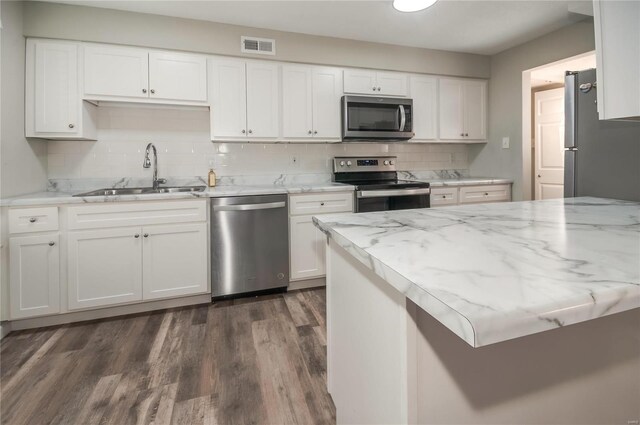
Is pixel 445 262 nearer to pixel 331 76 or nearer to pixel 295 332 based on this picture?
pixel 295 332

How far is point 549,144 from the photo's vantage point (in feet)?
14.3

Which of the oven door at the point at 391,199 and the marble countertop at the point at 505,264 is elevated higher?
→ the oven door at the point at 391,199

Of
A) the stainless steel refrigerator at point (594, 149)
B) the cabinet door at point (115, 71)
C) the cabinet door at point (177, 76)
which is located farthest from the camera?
the cabinet door at point (177, 76)

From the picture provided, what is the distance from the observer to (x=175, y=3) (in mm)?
2578

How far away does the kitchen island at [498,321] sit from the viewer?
495 mm

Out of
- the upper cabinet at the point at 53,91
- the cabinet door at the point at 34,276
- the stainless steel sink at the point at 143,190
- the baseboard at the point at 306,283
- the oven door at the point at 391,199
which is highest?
the upper cabinet at the point at 53,91

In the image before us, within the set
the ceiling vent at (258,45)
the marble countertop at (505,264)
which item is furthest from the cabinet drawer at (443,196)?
the marble countertop at (505,264)

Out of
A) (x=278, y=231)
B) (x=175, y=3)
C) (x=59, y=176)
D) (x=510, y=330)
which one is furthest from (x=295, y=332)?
(x=175, y=3)

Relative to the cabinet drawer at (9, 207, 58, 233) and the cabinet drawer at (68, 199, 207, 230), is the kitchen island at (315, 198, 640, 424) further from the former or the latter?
the cabinet drawer at (9, 207, 58, 233)

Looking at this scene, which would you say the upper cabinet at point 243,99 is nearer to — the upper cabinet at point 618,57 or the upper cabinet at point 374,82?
the upper cabinet at point 374,82

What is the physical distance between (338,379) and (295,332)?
948 millimetres

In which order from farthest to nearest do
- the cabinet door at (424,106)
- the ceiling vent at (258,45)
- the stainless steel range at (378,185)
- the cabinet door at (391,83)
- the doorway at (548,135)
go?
1. the doorway at (548,135)
2. the cabinet door at (424,106)
3. the cabinet door at (391,83)
4. the stainless steel range at (378,185)
5. the ceiling vent at (258,45)

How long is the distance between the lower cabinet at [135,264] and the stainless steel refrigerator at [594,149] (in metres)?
2.60

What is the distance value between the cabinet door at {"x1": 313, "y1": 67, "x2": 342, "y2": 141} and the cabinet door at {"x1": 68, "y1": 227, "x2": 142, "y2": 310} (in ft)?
6.05
